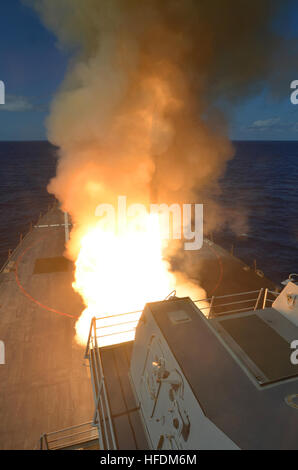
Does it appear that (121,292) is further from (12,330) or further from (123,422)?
(123,422)

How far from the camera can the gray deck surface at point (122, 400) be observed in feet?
21.0

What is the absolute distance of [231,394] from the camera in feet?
16.2

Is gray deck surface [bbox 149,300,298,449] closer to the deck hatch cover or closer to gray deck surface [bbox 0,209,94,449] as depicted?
the deck hatch cover

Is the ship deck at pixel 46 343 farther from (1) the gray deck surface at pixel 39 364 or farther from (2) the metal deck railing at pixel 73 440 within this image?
(2) the metal deck railing at pixel 73 440

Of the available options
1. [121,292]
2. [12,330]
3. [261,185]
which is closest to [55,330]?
[12,330]

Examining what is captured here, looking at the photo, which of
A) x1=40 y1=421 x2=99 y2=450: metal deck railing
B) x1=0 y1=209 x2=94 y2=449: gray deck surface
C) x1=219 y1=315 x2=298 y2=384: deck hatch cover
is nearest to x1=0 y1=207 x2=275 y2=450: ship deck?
x1=0 y1=209 x2=94 y2=449: gray deck surface

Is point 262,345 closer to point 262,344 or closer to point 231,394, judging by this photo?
point 262,344

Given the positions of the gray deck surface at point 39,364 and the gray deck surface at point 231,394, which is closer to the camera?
the gray deck surface at point 231,394

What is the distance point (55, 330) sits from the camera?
14336mm

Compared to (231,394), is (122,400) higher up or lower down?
lower down

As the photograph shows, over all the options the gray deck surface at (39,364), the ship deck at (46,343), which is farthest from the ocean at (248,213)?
the gray deck surface at (39,364)

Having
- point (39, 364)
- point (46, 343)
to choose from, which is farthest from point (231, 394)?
point (46, 343)

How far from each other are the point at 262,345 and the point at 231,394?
1.96 meters
